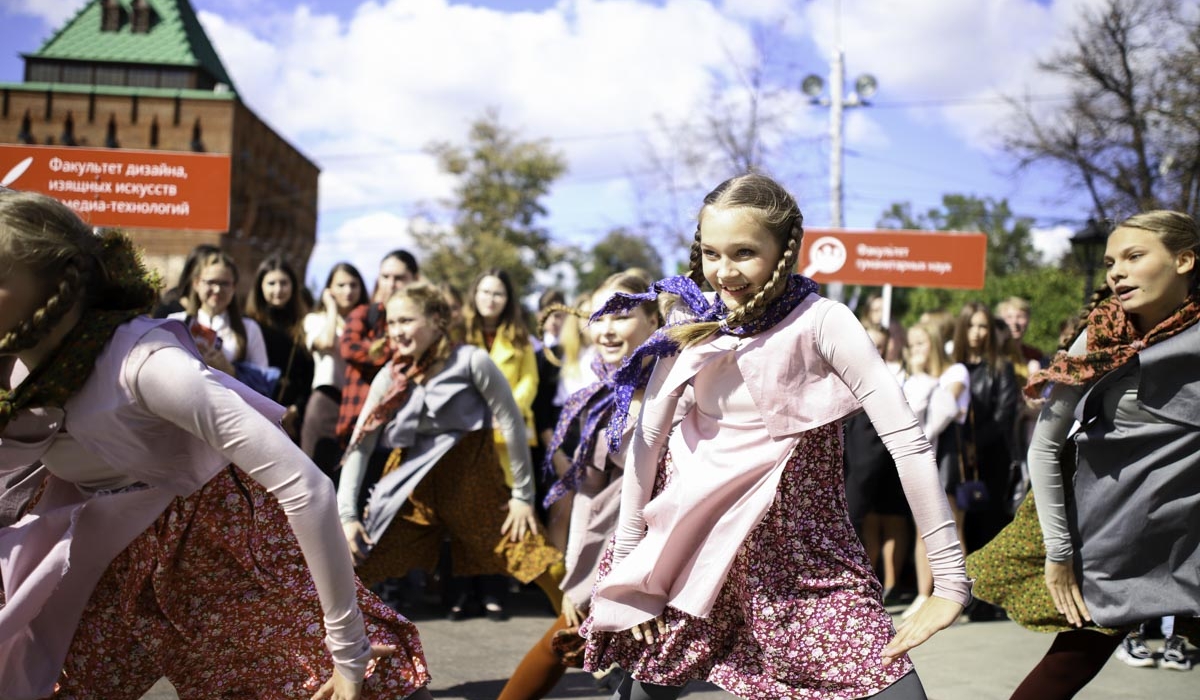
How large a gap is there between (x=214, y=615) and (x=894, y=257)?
11.5 metres

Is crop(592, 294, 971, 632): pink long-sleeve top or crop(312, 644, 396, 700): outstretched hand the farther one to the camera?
crop(592, 294, 971, 632): pink long-sleeve top

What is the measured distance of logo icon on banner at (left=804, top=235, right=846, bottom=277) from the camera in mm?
13141

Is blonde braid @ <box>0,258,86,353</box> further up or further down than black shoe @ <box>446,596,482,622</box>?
further up

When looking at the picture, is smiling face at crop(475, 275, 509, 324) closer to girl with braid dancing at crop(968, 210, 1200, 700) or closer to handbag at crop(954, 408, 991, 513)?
handbag at crop(954, 408, 991, 513)

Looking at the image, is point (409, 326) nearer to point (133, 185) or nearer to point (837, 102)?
point (133, 185)

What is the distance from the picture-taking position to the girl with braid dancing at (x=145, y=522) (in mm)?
2258

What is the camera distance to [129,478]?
2.53 m

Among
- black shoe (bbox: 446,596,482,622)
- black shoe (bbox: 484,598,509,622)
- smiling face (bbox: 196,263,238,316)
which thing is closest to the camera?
smiling face (bbox: 196,263,238,316)

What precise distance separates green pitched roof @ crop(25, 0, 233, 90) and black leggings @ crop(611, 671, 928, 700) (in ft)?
179

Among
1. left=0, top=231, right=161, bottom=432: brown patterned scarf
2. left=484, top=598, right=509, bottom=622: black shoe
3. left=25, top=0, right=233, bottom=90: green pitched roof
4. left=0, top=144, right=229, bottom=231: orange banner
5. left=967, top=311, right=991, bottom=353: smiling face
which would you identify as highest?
Answer: left=25, top=0, right=233, bottom=90: green pitched roof

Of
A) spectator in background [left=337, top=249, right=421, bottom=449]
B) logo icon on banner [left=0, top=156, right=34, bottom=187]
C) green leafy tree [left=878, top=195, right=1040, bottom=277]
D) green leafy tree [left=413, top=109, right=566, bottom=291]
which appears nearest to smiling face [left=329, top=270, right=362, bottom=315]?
spectator in background [left=337, top=249, right=421, bottom=449]

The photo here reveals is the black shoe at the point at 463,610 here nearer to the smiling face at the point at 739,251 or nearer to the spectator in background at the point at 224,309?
the spectator in background at the point at 224,309

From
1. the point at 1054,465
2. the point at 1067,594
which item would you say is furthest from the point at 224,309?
the point at 1067,594

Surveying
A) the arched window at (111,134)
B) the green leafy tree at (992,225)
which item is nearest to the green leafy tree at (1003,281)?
the green leafy tree at (992,225)
